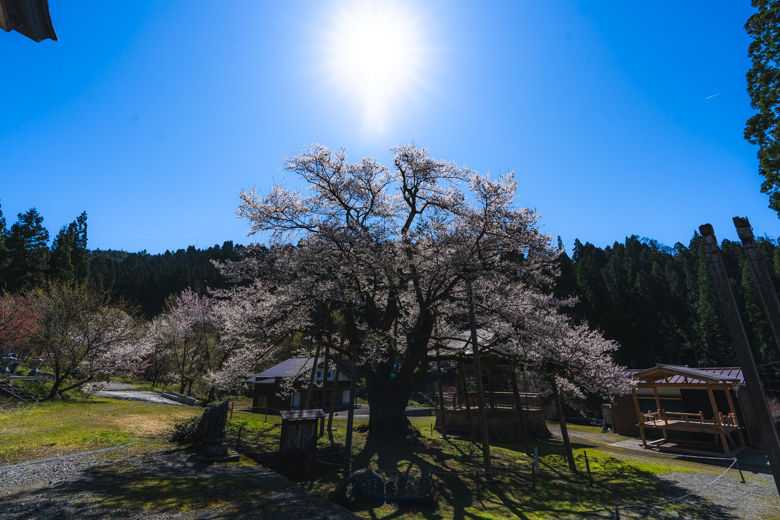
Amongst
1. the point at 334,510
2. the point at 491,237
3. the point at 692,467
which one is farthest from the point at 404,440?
the point at 692,467

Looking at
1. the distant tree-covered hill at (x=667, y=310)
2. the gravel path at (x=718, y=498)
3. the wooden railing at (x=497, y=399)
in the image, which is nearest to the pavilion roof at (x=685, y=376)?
the gravel path at (x=718, y=498)

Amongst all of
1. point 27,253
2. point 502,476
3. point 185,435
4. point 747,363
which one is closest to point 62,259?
point 27,253

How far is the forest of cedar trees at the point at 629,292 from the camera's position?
1646 inches

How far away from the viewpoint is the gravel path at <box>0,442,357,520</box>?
665 centimetres

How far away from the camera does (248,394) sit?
40094 millimetres

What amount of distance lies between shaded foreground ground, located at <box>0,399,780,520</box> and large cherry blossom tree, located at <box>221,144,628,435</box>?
4.06 meters

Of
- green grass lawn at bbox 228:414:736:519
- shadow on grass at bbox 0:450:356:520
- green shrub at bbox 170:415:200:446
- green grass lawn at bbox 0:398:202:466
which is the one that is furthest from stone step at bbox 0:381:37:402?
shadow on grass at bbox 0:450:356:520

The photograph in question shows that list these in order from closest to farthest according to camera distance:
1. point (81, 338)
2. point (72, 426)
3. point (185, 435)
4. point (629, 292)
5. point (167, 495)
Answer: point (167, 495)
point (185, 435)
point (72, 426)
point (81, 338)
point (629, 292)

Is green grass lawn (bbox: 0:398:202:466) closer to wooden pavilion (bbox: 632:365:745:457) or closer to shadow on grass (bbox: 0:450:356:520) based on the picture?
shadow on grass (bbox: 0:450:356:520)

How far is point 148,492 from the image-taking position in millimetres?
7730

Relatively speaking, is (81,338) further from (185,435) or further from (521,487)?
(521,487)

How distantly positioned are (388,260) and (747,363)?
385 inches

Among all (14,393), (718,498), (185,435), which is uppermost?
(14,393)

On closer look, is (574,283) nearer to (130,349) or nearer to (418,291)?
(418,291)
